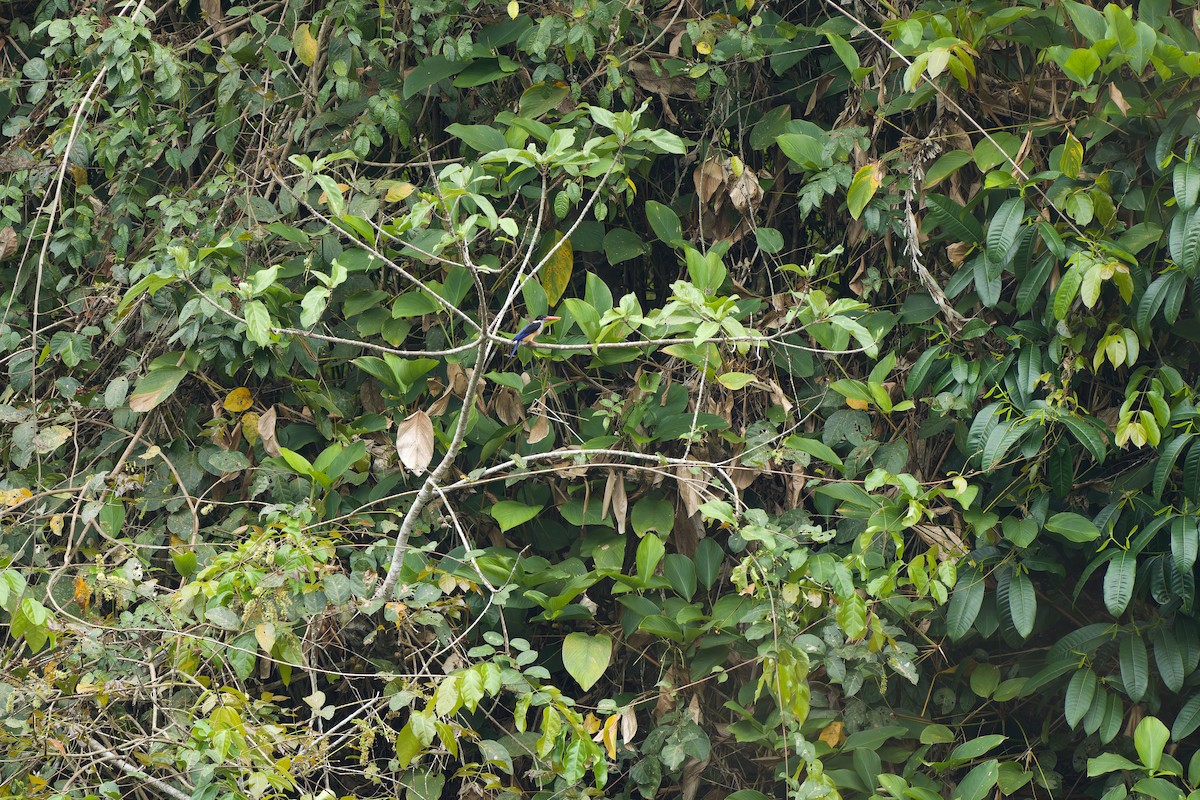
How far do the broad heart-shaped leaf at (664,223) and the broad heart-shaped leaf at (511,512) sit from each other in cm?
65

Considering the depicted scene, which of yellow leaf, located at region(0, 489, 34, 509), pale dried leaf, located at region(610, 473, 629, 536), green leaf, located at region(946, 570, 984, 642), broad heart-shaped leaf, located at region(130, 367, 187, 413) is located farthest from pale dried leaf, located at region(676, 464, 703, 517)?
yellow leaf, located at region(0, 489, 34, 509)

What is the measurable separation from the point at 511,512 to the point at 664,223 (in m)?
0.71

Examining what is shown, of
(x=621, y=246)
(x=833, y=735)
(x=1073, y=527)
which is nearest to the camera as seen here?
(x=1073, y=527)

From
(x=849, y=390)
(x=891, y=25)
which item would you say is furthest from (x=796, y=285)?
(x=891, y=25)

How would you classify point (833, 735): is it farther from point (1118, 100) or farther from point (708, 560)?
point (1118, 100)

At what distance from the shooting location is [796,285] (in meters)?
2.62

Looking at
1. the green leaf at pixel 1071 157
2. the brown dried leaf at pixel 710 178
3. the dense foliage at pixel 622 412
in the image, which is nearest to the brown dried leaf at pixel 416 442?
the dense foliage at pixel 622 412

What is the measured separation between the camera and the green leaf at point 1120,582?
208 cm

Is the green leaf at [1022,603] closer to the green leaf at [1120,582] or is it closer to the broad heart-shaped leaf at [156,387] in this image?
the green leaf at [1120,582]

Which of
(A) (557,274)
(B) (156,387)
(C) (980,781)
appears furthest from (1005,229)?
(B) (156,387)

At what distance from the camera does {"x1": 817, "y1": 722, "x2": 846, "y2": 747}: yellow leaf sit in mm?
2359

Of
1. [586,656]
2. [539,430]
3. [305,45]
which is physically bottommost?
[586,656]

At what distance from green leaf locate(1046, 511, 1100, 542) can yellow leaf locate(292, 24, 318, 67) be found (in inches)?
74.1

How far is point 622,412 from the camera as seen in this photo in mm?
2363
